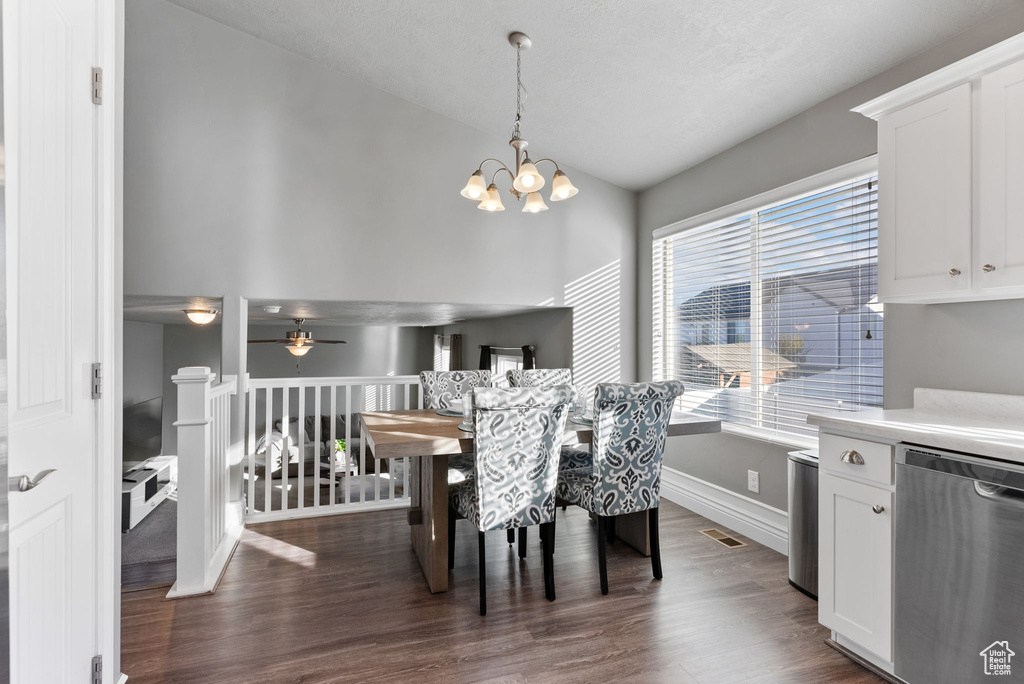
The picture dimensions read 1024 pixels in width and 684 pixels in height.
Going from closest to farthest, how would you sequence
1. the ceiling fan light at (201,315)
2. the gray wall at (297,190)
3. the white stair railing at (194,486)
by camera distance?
the white stair railing at (194,486) → the gray wall at (297,190) → the ceiling fan light at (201,315)

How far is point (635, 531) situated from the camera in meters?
3.04

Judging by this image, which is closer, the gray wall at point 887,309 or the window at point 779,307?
the gray wall at point 887,309

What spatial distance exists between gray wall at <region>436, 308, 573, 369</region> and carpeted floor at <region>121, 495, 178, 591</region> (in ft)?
9.58

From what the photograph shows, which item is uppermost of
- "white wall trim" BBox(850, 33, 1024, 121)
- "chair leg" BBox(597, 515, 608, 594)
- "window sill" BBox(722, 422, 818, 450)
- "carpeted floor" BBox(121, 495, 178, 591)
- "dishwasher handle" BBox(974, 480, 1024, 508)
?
"white wall trim" BBox(850, 33, 1024, 121)

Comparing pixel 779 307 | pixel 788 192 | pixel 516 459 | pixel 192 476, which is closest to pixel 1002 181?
pixel 788 192

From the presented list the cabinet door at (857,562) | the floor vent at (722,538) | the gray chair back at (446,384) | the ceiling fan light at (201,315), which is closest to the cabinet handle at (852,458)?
the cabinet door at (857,562)

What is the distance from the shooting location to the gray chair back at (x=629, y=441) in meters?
2.40

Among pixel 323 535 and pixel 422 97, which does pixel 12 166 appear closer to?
pixel 323 535

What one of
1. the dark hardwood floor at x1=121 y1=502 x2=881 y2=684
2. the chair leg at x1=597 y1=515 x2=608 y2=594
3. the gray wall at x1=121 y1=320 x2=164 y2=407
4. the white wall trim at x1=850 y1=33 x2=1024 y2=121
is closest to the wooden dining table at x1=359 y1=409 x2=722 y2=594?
the dark hardwood floor at x1=121 y1=502 x2=881 y2=684

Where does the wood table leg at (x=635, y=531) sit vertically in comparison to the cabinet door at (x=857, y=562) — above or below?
below

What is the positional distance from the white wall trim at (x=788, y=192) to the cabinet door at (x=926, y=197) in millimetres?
252

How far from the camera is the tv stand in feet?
11.1

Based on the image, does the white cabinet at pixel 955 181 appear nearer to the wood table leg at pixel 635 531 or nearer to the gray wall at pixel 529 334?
the wood table leg at pixel 635 531

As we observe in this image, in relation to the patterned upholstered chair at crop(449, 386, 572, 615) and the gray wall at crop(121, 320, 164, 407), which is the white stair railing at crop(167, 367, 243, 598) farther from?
the gray wall at crop(121, 320, 164, 407)
